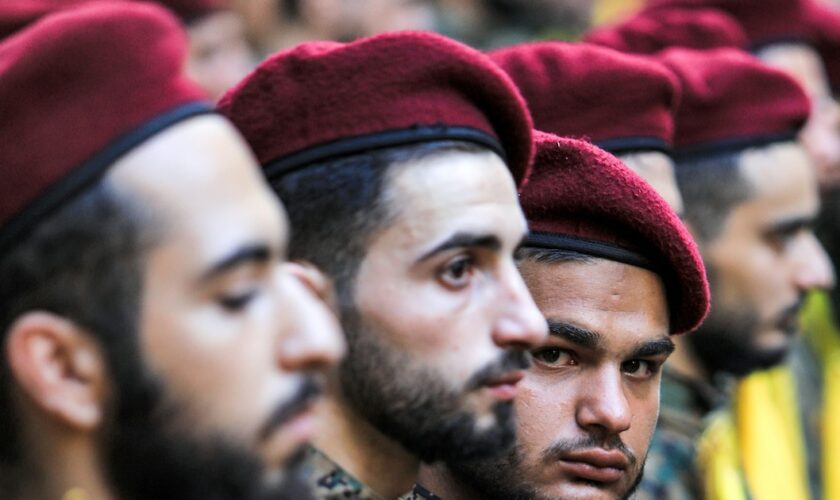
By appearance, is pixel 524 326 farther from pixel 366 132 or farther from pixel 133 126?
pixel 133 126

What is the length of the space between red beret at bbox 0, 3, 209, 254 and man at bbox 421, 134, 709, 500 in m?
0.98

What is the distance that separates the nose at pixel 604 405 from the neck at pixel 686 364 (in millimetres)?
1399

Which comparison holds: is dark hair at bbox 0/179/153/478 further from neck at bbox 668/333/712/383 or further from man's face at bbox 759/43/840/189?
man's face at bbox 759/43/840/189

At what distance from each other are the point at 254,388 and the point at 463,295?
0.52m

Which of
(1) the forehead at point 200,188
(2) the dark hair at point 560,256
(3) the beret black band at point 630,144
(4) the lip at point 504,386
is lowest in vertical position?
(3) the beret black band at point 630,144

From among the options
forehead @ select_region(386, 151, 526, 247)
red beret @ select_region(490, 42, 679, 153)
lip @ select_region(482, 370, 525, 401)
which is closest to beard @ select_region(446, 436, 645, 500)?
lip @ select_region(482, 370, 525, 401)

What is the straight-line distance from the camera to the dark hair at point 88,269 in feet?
5.60

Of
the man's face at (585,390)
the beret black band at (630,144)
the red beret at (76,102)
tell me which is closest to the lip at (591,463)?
the man's face at (585,390)

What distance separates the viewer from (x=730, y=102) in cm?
392

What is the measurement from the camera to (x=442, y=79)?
7.43 feet

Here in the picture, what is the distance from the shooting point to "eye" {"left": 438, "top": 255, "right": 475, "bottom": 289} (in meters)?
2.17

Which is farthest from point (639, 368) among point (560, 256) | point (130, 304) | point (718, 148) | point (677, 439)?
point (718, 148)

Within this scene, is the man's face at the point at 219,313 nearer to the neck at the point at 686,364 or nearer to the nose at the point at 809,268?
the neck at the point at 686,364

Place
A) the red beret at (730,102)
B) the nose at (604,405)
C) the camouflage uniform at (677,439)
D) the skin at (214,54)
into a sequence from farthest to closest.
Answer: the skin at (214,54) → the red beret at (730,102) → the camouflage uniform at (677,439) → the nose at (604,405)
